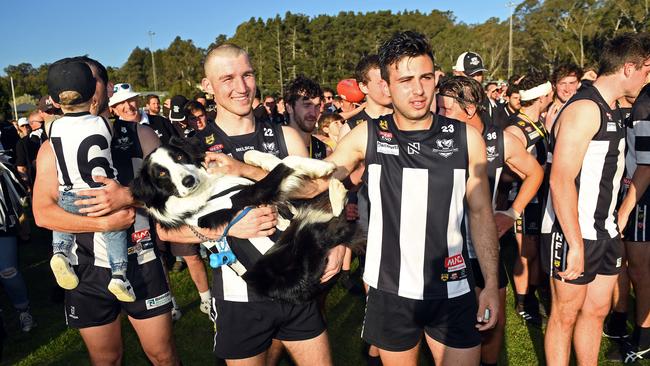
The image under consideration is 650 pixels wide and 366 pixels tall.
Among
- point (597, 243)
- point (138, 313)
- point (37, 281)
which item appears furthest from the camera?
point (37, 281)

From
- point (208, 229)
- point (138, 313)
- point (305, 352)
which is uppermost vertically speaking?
point (208, 229)

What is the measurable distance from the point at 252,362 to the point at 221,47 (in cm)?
211

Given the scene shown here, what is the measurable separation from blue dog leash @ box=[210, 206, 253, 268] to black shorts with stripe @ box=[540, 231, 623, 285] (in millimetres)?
2448

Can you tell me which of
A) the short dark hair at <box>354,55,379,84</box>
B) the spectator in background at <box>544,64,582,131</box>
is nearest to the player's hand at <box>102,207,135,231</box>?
the short dark hair at <box>354,55,379,84</box>

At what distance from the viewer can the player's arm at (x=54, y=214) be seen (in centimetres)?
287

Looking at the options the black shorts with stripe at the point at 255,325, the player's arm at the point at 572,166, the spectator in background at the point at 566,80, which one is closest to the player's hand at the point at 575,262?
the player's arm at the point at 572,166

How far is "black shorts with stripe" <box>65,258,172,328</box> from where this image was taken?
301cm

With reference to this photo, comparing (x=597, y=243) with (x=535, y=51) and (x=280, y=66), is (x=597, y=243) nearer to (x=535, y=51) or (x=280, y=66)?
(x=280, y=66)

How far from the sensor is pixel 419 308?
2.66 metres

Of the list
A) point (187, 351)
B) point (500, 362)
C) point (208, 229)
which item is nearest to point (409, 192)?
point (208, 229)

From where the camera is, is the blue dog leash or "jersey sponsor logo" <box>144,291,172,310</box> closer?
the blue dog leash

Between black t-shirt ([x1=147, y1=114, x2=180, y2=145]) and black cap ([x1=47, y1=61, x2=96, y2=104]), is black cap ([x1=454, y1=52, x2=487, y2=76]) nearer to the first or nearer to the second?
black cap ([x1=47, y1=61, x2=96, y2=104])

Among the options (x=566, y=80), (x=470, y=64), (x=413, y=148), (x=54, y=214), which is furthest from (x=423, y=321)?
(x=566, y=80)

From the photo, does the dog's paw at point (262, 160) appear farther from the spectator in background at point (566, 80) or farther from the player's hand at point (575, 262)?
the spectator in background at point (566, 80)
